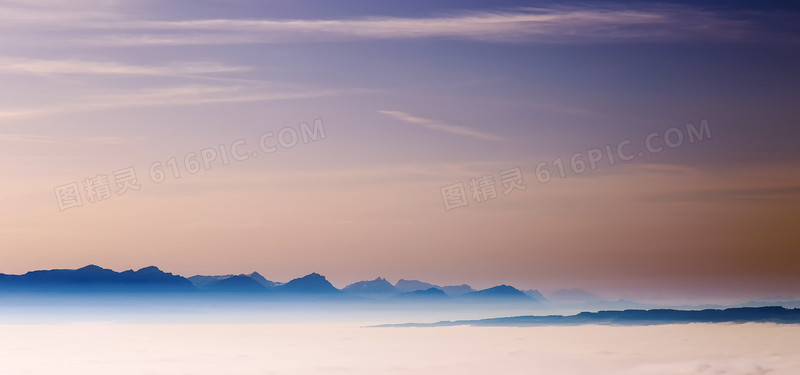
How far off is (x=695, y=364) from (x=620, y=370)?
2.41m

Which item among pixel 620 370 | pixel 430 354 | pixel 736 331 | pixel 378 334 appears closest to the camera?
pixel 620 370

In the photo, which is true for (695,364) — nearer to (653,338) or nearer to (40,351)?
(653,338)

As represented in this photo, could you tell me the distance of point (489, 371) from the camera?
2473 centimetres

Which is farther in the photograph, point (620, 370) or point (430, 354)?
point (430, 354)

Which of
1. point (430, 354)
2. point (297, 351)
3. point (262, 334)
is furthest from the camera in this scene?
point (262, 334)

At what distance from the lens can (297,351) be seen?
Result: 32.9 m

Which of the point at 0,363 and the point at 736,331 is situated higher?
the point at 736,331

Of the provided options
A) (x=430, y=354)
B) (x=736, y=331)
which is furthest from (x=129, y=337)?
(x=736, y=331)

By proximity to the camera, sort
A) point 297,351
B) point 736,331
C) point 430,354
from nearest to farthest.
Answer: point 430,354
point 297,351
point 736,331

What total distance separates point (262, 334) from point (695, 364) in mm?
26182

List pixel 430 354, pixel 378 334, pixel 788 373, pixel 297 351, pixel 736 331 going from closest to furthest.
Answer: pixel 788 373 → pixel 430 354 → pixel 297 351 → pixel 736 331 → pixel 378 334

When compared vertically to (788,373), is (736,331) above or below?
above

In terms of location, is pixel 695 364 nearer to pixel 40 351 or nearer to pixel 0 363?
pixel 0 363

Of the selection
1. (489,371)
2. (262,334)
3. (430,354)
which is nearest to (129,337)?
(262,334)
